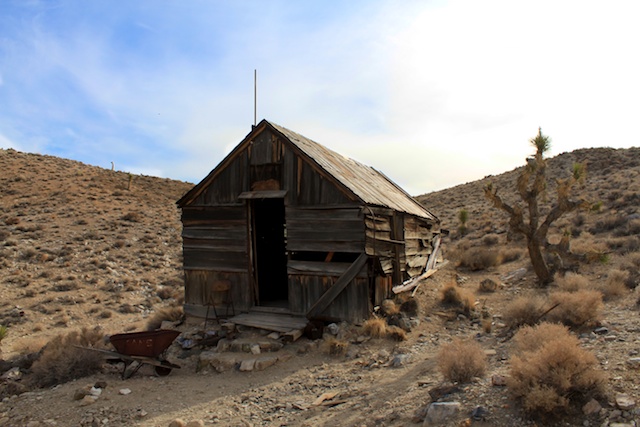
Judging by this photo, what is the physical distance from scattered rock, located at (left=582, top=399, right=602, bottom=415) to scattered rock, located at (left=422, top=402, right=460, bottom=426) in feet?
3.95

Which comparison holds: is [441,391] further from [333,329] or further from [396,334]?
[333,329]

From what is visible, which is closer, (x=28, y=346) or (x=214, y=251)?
(x=28, y=346)

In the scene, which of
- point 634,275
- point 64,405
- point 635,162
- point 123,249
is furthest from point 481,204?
point 64,405

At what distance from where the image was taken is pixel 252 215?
35.7 ft

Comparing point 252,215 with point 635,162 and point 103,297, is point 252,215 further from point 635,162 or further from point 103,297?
point 635,162

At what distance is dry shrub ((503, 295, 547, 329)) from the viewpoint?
809 cm

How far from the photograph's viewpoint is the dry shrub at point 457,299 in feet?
35.3

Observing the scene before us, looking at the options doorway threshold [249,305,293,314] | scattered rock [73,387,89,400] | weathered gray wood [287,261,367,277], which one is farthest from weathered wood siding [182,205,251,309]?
scattered rock [73,387,89,400]

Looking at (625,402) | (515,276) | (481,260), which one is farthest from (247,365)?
(481,260)

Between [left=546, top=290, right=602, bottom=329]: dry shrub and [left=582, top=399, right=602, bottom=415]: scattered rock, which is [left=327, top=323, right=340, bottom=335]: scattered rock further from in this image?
[left=582, top=399, right=602, bottom=415]: scattered rock

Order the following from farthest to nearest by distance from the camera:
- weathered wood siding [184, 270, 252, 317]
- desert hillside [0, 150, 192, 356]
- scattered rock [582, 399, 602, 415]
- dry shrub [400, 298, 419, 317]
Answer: desert hillside [0, 150, 192, 356] < weathered wood siding [184, 270, 252, 317] < dry shrub [400, 298, 419, 317] < scattered rock [582, 399, 602, 415]

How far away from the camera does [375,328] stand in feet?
28.8

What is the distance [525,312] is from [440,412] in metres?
4.32

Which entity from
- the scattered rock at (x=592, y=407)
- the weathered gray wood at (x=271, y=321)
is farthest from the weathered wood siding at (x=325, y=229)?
the scattered rock at (x=592, y=407)
